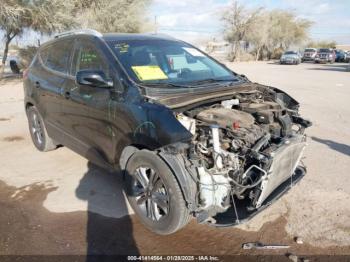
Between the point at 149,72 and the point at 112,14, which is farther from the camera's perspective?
→ the point at 112,14

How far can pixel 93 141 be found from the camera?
4180 mm

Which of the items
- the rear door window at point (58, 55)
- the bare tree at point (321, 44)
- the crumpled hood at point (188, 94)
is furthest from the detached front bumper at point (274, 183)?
the bare tree at point (321, 44)

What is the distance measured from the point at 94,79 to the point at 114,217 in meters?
1.51

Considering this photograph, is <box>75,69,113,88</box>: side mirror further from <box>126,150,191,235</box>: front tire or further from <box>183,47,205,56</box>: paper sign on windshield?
<box>183,47,205,56</box>: paper sign on windshield

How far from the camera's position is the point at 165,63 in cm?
421

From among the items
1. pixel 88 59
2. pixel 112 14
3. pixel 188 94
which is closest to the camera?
pixel 188 94

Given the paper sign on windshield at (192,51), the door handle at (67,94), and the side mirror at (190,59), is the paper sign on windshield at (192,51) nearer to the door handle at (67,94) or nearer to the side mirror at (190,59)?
the side mirror at (190,59)

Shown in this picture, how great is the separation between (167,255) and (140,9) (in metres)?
22.9

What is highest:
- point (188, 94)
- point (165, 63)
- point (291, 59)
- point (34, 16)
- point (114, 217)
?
point (34, 16)

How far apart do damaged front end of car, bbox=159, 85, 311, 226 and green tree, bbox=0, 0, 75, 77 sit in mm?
13202

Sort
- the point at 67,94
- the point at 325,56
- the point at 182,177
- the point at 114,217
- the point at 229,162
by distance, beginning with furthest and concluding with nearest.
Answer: the point at 325,56 < the point at 67,94 < the point at 114,217 < the point at 229,162 < the point at 182,177

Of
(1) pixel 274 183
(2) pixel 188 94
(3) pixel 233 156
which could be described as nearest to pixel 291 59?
(2) pixel 188 94

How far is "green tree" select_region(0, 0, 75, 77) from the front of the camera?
14.1 metres

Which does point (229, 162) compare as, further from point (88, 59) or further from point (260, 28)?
→ point (260, 28)
